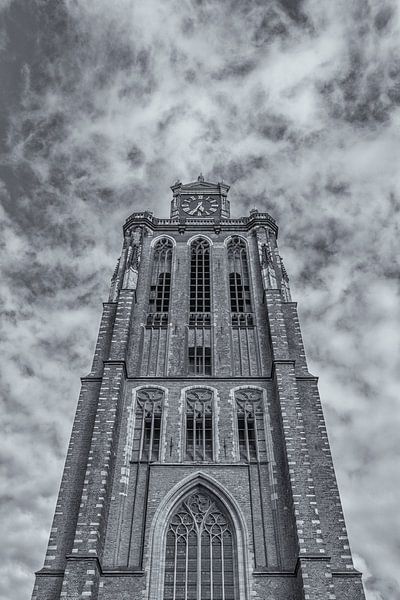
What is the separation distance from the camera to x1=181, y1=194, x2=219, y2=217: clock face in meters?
47.5

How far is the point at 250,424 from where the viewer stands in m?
29.4

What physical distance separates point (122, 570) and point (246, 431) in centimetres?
875

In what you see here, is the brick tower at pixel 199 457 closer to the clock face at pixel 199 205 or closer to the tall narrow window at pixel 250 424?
the tall narrow window at pixel 250 424

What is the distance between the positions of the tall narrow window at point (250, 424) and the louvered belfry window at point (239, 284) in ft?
19.1

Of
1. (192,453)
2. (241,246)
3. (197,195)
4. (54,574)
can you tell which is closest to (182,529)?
(192,453)

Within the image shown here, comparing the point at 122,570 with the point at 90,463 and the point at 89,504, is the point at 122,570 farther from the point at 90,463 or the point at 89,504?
the point at 90,463

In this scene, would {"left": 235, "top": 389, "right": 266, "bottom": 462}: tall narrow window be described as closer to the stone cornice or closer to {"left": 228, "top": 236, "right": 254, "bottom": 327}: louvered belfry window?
{"left": 228, "top": 236, "right": 254, "bottom": 327}: louvered belfry window

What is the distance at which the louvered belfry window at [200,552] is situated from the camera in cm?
2366

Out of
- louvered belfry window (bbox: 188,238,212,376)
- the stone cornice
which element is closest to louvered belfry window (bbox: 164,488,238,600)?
louvered belfry window (bbox: 188,238,212,376)

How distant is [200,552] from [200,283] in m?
18.0

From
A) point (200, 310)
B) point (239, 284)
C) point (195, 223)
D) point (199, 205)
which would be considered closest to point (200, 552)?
point (200, 310)

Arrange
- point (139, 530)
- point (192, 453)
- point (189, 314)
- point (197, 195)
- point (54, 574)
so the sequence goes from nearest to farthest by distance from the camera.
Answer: point (54, 574), point (139, 530), point (192, 453), point (189, 314), point (197, 195)

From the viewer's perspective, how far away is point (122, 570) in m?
23.6

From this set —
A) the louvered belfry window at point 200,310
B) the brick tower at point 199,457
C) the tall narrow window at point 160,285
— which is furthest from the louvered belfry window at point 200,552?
the tall narrow window at point 160,285
